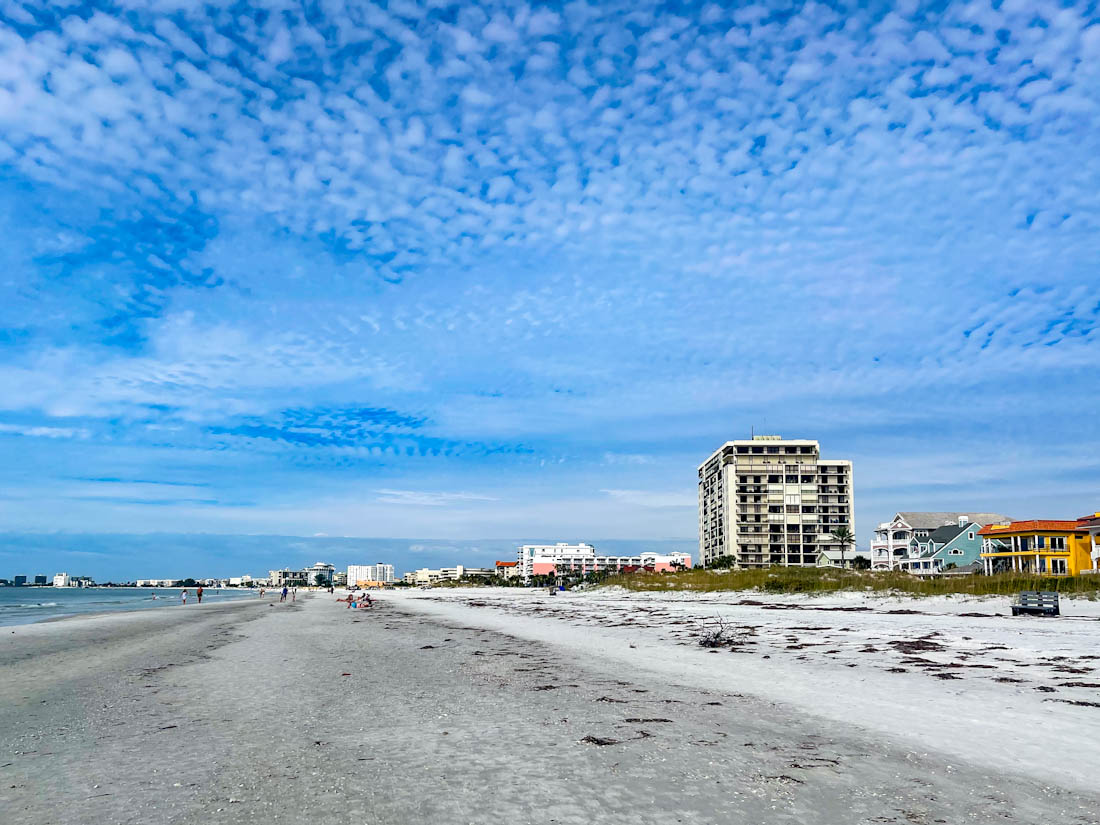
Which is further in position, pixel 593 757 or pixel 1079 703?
pixel 1079 703

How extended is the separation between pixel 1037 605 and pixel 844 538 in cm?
9264

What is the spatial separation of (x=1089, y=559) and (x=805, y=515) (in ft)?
220

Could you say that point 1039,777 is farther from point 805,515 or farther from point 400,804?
point 805,515

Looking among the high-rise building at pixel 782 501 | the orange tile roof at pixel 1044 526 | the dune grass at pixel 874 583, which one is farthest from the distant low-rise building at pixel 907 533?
the dune grass at pixel 874 583

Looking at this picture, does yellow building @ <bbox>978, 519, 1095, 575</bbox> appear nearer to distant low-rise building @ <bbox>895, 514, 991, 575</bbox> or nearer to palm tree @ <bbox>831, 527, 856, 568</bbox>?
distant low-rise building @ <bbox>895, 514, 991, 575</bbox>

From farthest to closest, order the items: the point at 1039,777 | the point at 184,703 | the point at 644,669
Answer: the point at 644,669 < the point at 184,703 < the point at 1039,777

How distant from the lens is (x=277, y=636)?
32844 mm

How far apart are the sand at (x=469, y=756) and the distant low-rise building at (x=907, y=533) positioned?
98237 millimetres

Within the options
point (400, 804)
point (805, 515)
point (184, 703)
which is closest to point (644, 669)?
point (184, 703)

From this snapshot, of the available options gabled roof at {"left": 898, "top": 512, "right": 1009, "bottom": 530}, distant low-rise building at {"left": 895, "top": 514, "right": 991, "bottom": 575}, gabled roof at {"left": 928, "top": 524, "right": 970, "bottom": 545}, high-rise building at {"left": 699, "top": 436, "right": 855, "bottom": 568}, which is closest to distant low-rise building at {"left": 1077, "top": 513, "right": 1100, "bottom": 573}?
distant low-rise building at {"left": 895, "top": 514, "right": 991, "bottom": 575}

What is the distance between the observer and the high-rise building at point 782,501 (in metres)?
131

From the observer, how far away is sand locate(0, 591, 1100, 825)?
7.34 m

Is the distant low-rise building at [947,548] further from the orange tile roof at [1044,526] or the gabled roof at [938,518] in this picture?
the orange tile roof at [1044,526]

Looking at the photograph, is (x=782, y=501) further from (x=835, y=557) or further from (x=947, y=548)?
(x=947, y=548)
